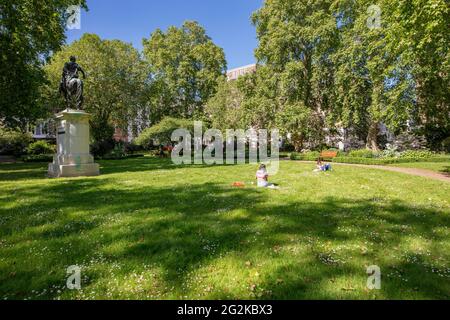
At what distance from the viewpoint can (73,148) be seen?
15727 mm

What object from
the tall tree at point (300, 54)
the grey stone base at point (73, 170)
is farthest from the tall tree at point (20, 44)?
the tall tree at point (300, 54)

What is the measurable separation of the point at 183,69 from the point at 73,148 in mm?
36326

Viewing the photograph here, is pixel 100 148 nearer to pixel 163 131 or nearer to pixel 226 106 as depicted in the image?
pixel 163 131

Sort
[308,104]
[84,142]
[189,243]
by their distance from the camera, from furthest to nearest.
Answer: [308,104], [84,142], [189,243]

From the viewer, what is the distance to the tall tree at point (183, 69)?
49.8 metres

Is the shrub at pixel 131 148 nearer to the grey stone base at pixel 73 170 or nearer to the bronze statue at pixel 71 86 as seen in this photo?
the bronze statue at pixel 71 86

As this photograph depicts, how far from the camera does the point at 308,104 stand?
40625mm

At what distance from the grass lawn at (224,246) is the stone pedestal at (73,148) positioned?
5.79 metres

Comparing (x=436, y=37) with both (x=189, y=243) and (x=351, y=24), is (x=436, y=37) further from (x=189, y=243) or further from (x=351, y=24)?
(x=351, y=24)

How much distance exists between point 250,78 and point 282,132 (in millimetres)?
10423

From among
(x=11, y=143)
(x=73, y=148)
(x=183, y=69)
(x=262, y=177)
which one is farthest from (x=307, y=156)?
(x=11, y=143)

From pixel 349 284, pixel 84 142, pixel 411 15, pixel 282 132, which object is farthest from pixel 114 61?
pixel 349 284

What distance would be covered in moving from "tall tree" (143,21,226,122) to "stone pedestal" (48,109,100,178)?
33499 mm

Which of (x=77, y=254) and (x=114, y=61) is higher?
(x=114, y=61)
